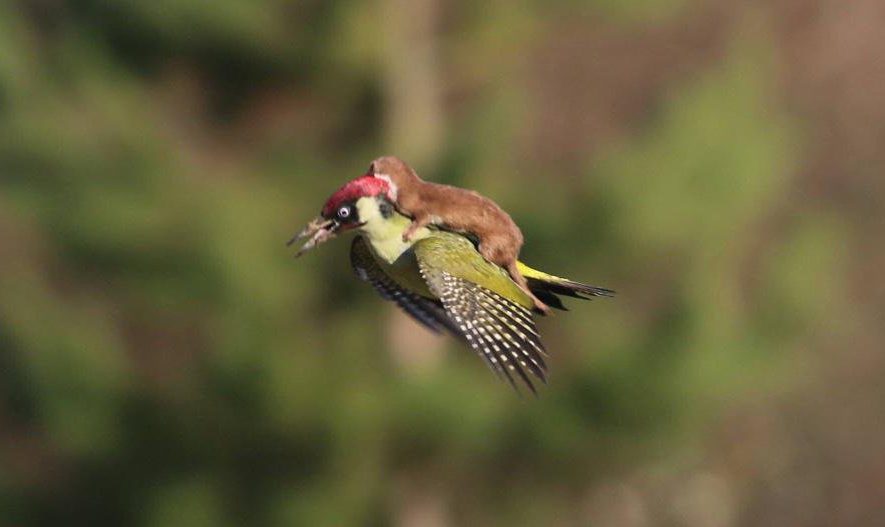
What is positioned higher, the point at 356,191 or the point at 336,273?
the point at 336,273

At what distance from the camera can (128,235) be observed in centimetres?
750

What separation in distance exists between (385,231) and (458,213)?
0.31 feet

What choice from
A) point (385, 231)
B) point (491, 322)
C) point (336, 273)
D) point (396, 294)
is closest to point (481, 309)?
point (491, 322)

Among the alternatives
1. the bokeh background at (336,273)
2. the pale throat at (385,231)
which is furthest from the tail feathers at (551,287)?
the bokeh background at (336,273)

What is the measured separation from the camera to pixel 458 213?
165cm

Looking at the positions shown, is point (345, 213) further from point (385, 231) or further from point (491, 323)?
point (491, 323)

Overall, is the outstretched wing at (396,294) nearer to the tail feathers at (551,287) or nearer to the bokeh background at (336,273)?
the tail feathers at (551,287)

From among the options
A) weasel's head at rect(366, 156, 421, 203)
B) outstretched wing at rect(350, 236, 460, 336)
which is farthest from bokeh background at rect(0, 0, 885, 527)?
weasel's head at rect(366, 156, 421, 203)

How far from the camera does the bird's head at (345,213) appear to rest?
1572mm

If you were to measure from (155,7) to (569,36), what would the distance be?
3.47 meters

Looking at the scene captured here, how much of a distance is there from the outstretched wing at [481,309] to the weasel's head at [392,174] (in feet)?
0.21

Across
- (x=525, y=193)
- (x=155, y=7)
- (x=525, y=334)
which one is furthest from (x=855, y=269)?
(x=525, y=334)

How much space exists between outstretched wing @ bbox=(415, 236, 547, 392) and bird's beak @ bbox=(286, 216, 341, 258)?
130mm

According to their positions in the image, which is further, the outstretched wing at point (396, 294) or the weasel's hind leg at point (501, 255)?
the outstretched wing at point (396, 294)
